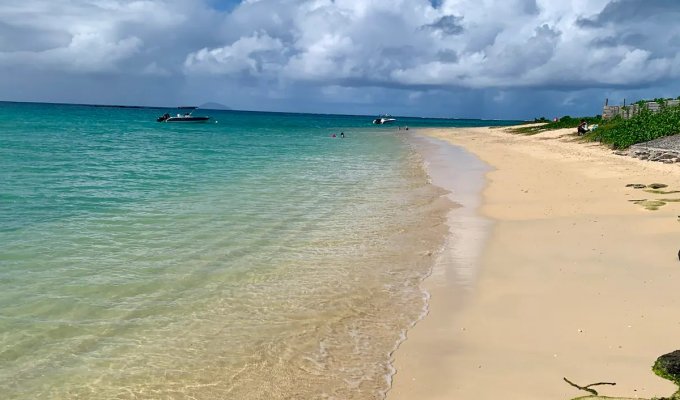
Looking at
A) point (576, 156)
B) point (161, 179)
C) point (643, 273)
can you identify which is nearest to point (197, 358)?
point (643, 273)

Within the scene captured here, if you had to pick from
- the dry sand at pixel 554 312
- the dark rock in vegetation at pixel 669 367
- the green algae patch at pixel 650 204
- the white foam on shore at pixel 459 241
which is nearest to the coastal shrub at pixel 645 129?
the white foam on shore at pixel 459 241

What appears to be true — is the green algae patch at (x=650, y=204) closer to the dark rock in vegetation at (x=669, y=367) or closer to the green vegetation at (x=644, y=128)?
the dark rock in vegetation at (x=669, y=367)

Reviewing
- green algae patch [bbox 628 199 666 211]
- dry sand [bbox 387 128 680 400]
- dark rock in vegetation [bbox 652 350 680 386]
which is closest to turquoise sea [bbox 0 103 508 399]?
dry sand [bbox 387 128 680 400]

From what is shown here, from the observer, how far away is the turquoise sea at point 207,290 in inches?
271

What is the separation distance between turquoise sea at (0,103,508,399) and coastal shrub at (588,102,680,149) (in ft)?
75.7

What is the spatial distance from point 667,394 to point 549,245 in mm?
7386

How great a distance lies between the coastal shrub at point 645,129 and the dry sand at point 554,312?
23036 mm

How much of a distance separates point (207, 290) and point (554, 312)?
615 cm

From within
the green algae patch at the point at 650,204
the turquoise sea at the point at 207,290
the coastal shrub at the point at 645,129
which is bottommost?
the turquoise sea at the point at 207,290

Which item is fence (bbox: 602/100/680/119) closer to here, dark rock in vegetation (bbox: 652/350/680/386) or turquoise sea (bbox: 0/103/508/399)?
turquoise sea (bbox: 0/103/508/399)

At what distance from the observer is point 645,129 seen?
37.8 metres

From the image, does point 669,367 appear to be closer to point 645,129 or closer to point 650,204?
point 650,204

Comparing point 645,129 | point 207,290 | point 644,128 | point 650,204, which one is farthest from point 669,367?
point 644,128

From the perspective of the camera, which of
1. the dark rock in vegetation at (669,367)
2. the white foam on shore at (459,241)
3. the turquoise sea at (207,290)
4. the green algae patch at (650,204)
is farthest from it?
the green algae patch at (650,204)
